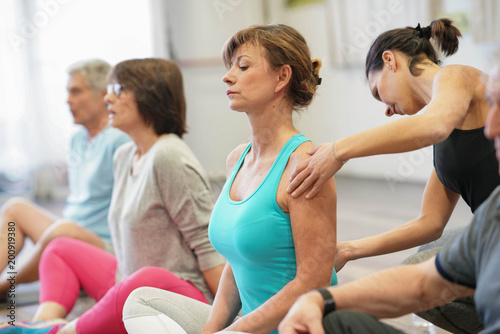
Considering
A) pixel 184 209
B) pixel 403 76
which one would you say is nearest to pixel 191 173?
pixel 184 209

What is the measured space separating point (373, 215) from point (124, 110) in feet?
6.16

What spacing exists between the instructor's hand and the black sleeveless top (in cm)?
38

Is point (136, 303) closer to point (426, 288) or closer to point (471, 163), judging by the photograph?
point (426, 288)

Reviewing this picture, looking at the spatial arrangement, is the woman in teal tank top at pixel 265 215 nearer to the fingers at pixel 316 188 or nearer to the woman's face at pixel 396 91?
the fingers at pixel 316 188

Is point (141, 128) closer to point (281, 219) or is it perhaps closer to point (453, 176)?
point (281, 219)

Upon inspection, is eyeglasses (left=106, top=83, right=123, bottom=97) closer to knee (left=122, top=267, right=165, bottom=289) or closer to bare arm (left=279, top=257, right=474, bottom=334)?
knee (left=122, top=267, right=165, bottom=289)

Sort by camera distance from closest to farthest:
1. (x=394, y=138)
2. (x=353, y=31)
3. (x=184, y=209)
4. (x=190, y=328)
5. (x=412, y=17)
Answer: (x=394, y=138) → (x=190, y=328) → (x=184, y=209) → (x=412, y=17) → (x=353, y=31)

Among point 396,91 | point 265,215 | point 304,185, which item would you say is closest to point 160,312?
point 265,215

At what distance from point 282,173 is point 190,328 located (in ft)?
1.46

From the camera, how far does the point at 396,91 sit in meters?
1.47

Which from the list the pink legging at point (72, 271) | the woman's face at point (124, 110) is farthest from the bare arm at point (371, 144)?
the pink legging at point (72, 271)

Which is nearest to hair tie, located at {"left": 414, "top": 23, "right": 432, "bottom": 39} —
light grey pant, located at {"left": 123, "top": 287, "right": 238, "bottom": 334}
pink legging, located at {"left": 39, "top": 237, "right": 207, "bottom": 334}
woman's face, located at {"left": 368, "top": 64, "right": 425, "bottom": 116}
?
woman's face, located at {"left": 368, "top": 64, "right": 425, "bottom": 116}

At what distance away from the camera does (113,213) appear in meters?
1.99

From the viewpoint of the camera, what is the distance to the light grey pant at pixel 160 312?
1.35m
